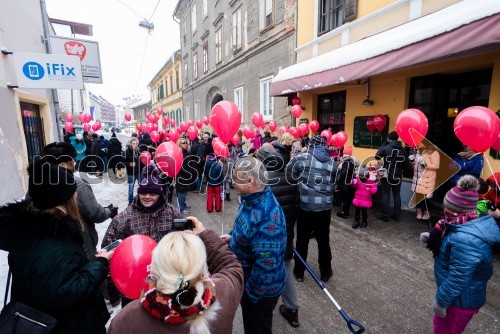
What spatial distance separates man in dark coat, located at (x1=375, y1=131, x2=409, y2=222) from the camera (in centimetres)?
540

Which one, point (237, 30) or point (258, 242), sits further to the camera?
point (237, 30)

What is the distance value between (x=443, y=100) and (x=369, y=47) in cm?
207

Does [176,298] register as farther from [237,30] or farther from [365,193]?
[237,30]

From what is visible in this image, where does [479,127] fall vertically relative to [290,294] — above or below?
above

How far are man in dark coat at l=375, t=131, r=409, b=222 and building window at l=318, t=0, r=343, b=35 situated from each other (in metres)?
4.37

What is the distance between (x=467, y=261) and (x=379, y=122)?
5.27 meters

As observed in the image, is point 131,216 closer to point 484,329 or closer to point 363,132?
point 484,329

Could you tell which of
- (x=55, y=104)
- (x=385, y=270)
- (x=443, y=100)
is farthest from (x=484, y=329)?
(x=55, y=104)

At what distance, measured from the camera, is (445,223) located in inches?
78.5

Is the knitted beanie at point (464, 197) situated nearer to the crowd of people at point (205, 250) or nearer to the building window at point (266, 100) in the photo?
the crowd of people at point (205, 250)

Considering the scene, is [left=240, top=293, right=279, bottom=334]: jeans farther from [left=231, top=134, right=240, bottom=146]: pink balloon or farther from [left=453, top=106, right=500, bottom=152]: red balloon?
[left=231, top=134, right=240, bottom=146]: pink balloon

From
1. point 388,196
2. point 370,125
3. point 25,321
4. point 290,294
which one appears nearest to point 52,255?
point 25,321

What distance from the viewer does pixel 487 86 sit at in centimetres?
518

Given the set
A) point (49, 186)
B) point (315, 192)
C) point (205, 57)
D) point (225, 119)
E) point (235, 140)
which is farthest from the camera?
point (205, 57)
